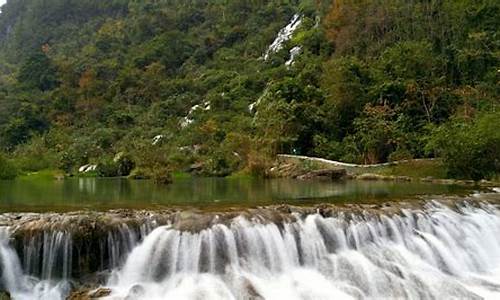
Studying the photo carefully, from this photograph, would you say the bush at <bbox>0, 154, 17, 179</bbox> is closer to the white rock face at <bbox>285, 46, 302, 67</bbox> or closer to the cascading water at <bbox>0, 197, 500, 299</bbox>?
the cascading water at <bbox>0, 197, 500, 299</bbox>

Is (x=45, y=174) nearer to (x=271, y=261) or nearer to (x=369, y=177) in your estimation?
(x=369, y=177)

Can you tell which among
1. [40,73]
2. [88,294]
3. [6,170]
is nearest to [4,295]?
[88,294]

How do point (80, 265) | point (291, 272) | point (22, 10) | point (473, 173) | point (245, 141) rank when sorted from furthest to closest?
point (22, 10) → point (245, 141) → point (473, 173) → point (291, 272) → point (80, 265)

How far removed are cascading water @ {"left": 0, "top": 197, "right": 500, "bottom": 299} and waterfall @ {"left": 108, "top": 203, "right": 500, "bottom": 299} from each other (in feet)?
0.06

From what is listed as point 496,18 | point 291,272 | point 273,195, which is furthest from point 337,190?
point 496,18

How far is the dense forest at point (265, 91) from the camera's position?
92.2 feet

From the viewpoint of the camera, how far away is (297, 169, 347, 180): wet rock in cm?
2525

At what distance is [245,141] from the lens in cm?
2959

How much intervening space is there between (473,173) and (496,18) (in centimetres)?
1445

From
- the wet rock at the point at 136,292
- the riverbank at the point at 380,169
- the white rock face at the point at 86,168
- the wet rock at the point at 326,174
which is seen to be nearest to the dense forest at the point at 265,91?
the riverbank at the point at 380,169

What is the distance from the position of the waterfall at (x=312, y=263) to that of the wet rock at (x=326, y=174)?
12.1 meters

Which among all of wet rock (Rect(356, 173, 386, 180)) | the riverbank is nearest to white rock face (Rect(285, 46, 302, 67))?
the riverbank

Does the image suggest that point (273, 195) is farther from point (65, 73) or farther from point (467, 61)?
point (65, 73)

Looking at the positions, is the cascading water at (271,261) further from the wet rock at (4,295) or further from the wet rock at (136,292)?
the wet rock at (4,295)
